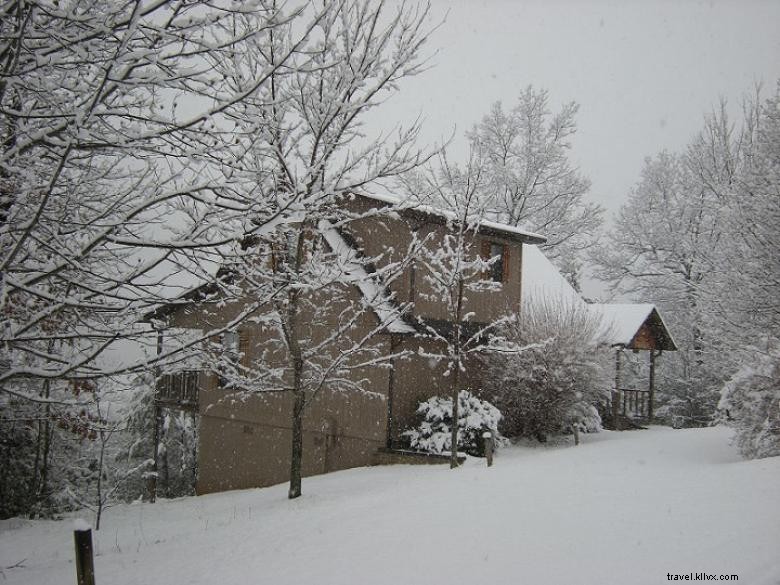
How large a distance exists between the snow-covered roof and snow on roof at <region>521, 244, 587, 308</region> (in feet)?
3.85

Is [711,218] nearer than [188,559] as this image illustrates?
No

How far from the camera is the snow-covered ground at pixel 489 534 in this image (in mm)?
5305

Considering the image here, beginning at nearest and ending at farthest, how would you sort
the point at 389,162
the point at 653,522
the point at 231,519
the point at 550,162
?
the point at 653,522, the point at 389,162, the point at 231,519, the point at 550,162

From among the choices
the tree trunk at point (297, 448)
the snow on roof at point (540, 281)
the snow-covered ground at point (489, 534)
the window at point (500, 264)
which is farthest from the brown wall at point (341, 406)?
the snow-covered ground at point (489, 534)

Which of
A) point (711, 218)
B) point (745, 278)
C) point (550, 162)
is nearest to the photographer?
point (745, 278)

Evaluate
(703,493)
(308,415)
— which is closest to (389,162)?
→ (703,493)

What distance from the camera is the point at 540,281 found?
20328 millimetres

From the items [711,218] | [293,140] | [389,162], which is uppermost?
[711,218]

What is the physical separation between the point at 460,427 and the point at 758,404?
239 inches

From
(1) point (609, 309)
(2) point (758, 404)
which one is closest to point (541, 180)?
(1) point (609, 309)

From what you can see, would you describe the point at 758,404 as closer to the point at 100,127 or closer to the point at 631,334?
the point at 631,334

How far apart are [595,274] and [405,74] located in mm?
25250

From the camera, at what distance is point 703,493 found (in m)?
7.96

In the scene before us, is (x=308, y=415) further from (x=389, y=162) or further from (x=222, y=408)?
(x=389, y=162)
